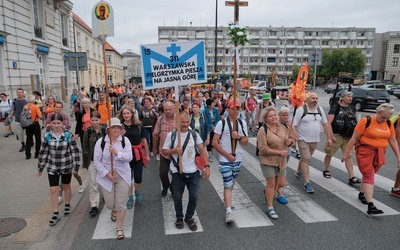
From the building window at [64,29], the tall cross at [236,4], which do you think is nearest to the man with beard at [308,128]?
the tall cross at [236,4]

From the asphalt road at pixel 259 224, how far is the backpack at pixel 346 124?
1.08 meters

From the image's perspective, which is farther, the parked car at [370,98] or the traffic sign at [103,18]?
the parked car at [370,98]

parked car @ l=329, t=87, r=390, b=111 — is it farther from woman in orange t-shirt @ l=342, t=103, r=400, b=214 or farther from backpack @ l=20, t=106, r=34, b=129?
backpack @ l=20, t=106, r=34, b=129

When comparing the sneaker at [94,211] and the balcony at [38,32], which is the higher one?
the balcony at [38,32]

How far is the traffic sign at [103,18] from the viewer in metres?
4.14

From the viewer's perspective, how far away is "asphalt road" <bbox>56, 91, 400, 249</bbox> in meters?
3.78

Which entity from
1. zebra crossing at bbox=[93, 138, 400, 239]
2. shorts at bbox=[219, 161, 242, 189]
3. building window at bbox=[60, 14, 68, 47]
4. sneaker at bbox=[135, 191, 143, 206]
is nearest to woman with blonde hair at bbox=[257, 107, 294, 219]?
zebra crossing at bbox=[93, 138, 400, 239]

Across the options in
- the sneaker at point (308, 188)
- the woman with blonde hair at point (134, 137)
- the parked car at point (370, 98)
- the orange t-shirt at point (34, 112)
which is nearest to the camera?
the woman with blonde hair at point (134, 137)

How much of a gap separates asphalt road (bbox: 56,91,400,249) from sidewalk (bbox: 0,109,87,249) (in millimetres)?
232

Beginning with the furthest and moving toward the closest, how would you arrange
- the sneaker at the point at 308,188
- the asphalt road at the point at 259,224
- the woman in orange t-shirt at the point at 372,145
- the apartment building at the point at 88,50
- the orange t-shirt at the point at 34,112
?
the apartment building at the point at 88,50 → the orange t-shirt at the point at 34,112 → the sneaker at the point at 308,188 → the woman in orange t-shirt at the point at 372,145 → the asphalt road at the point at 259,224

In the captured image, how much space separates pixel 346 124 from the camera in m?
5.86

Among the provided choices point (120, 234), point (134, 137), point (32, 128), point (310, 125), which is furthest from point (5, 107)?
point (310, 125)

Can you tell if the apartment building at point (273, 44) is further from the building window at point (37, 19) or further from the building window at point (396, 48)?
the building window at point (37, 19)

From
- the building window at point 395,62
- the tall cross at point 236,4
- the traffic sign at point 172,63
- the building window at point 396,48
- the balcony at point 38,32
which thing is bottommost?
the traffic sign at point 172,63
